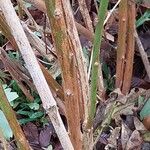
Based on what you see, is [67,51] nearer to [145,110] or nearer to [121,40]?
[121,40]

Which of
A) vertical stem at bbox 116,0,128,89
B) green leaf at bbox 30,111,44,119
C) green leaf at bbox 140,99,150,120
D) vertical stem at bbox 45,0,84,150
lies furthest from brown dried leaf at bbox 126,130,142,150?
vertical stem at bbox 45,0,84,150

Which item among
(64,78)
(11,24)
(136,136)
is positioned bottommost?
(136,136)

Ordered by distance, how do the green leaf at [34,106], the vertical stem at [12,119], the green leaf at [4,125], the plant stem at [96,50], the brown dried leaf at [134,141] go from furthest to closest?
the green leaf at [34,106]
the brown dried leaf at [134,141]
the green leaf at [4,125]
the vertical stem at [12,119]
the plant stem at [96,50]

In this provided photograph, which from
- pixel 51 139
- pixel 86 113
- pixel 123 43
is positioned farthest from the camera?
pixel 51 139

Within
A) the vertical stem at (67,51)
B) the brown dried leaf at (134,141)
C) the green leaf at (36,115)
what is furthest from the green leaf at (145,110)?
the vertical stem at (67,51)

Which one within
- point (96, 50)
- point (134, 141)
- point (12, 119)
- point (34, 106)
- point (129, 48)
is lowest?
point (134, 141)

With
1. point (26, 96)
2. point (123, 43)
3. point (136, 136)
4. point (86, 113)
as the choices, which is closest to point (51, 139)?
point (26, 96)

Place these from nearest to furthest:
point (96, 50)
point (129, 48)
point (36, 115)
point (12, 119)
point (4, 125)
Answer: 1. point (96, 50)
2. point (12, 119)
3. point (4, 125)
4. point (129, 48)
5. point (36, 115)

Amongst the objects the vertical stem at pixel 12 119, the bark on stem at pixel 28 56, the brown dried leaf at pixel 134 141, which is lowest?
the brown dried leaf at pixel 134 141

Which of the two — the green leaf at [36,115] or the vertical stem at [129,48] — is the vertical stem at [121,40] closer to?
the vertical stem at [129,48]

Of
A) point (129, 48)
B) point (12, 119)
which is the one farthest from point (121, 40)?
point (12, 119)

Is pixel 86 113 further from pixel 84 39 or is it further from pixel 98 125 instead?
pixel 84 39
